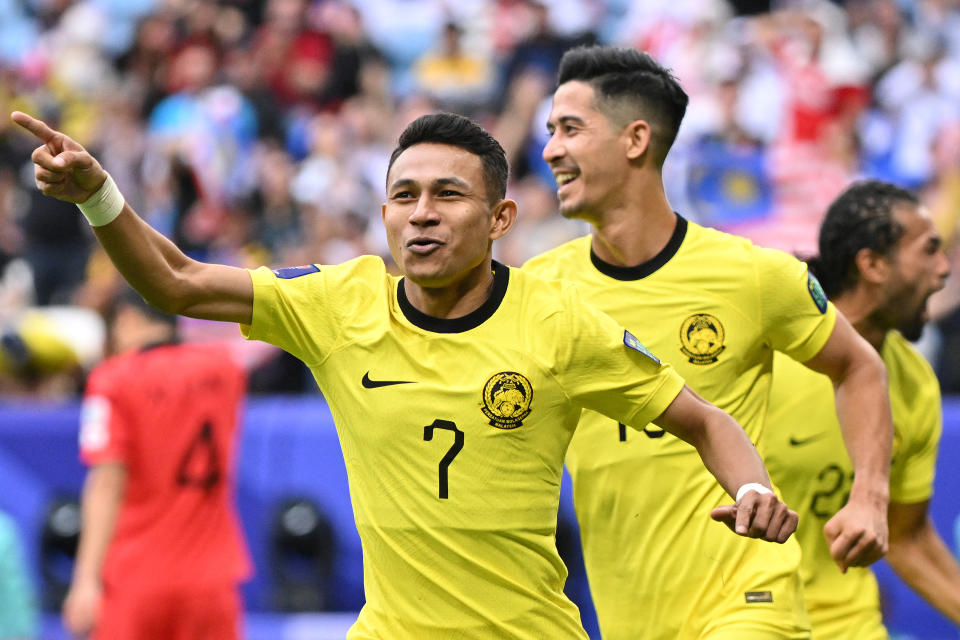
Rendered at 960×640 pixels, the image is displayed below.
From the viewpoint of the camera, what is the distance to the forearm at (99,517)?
25.8 feet

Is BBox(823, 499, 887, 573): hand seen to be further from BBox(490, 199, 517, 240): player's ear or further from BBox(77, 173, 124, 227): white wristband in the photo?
BBox(77, 173, 124, 227): white wristband

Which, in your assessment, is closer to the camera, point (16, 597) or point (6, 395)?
point (16, 597)

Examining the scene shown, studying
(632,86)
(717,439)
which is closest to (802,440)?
(632,86)

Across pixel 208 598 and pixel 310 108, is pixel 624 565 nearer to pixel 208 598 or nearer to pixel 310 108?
pixel 208 598

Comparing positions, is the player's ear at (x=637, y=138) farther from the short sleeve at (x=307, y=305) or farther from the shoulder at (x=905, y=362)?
the short sleeve at (x=307, y=305)

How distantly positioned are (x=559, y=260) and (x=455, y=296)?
1080mm

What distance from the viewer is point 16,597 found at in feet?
18.6

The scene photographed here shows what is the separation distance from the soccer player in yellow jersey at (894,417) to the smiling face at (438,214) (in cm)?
191

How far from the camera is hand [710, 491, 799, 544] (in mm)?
4078

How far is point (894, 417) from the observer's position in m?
6.07

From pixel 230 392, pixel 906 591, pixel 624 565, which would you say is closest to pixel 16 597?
pixel 624 565

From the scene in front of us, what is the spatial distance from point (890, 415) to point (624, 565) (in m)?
1.05

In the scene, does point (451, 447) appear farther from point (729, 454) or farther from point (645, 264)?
point (645, 264)

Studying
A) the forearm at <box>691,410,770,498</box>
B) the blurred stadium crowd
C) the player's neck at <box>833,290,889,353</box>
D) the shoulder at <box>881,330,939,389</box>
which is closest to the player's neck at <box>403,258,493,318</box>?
the forearm at <box>691,410,770,498</box>
